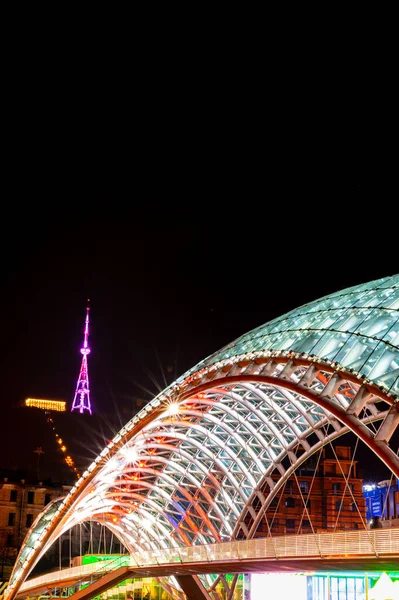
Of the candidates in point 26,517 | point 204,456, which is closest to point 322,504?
point 204,456

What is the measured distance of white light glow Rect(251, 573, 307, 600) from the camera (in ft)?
173

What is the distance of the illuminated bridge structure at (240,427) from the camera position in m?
30.3

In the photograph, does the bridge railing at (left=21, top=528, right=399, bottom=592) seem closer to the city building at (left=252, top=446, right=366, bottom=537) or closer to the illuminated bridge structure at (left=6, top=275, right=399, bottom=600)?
the illuminated bridge structure at (left=6, top=275, right=399, bottom=600)

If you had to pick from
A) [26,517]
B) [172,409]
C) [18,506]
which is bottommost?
[172,409]

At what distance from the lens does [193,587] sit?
186ft

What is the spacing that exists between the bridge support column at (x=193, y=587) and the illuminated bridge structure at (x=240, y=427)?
0.30 m

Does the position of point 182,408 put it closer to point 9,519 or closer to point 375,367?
point 375,367

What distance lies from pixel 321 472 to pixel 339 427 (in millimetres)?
57063

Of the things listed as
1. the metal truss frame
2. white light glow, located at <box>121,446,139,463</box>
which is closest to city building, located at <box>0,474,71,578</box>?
the metal truss frame

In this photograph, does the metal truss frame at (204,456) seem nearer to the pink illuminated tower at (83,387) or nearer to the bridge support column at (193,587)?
the bridge support column at (193,587)

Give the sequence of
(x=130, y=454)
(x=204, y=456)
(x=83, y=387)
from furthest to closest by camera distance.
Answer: (x=83, y=387) < (x=204, y=456) < (x=130, y=454)

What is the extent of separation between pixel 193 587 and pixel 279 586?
20.9ft

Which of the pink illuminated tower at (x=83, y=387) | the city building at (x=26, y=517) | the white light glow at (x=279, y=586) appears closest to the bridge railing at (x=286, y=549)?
the white light glow at (x=279, y=586)

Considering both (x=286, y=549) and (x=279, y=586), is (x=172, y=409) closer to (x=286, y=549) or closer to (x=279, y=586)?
(x=286, y=549)
